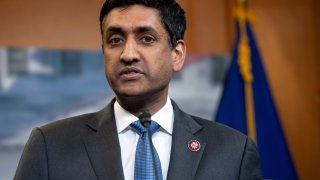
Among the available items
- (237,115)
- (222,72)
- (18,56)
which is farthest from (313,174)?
(18,56)

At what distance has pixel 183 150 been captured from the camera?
1.51 meters

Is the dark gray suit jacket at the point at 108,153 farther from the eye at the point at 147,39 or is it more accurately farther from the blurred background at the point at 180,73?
the blurred background at the point at 180,73

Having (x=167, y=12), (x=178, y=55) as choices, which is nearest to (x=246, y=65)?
(x=178, y=55)

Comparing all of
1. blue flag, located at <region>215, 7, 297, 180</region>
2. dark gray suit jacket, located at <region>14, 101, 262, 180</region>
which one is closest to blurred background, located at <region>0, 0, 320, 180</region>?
blue flag, located at <region>215, 7, 297, 180</region>

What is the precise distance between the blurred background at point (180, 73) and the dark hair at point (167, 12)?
130 centimetres

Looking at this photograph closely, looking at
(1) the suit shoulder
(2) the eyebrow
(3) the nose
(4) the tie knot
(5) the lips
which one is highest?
(2) the eyebrow

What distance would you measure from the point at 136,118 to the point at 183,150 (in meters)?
0.19

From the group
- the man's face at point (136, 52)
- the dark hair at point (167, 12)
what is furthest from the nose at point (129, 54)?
the dark hair at point (167, 12)

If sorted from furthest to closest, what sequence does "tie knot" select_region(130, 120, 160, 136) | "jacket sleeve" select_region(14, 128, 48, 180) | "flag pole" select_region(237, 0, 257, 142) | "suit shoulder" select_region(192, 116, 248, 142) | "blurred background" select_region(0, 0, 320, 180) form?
"flag pole" select_region(237, 0, 257, 142)
"blurred background" select_region(0, 0, 320, 180)
"suit shoulder" select_region(192, 116, 248, 142)
"tie knot" select_region(130, 120, 160, 136)
"jacket sleeve" select_region(14, 128, 48, 180)

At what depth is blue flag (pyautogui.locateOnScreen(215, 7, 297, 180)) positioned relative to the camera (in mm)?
3205

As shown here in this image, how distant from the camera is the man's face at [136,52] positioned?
4.83 ft

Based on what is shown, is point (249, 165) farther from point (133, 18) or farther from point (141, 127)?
point (133, 18)

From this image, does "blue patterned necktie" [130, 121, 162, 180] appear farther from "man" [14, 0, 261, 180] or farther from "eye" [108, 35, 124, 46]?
"eye" [108, 35, 124, 46]

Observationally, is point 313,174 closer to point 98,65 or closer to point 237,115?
point 237,115
